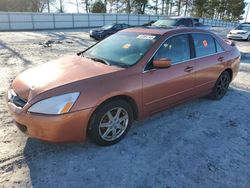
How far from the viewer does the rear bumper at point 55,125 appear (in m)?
2.76

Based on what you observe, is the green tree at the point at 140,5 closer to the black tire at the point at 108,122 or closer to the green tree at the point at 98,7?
the green tree at the point at 98,7

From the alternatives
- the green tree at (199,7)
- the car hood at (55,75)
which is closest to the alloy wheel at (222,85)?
the car hood at (55,75)

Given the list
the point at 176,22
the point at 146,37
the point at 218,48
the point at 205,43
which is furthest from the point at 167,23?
the point at 146,37

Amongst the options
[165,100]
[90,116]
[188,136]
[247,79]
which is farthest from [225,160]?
[247,79]

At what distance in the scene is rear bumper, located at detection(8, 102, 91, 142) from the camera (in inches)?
109

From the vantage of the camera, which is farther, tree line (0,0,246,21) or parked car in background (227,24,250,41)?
tree line (0,0,246,21)

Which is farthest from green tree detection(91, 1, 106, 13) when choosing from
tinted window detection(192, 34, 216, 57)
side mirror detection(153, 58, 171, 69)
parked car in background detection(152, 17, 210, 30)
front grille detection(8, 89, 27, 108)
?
front grille detection(8, 89, 27, 108)

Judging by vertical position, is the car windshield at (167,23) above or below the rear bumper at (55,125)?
above

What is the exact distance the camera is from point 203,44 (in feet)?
15.1

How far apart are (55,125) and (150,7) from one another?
53.3 meters

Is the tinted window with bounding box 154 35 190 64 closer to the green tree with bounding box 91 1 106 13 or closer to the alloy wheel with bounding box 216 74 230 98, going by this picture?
the alloy wheel with bounding box 216 74 230 98

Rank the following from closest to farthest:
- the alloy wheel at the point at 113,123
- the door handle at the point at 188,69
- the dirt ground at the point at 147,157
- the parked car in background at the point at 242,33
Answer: the dirt ground at the point at 147,157 → the alloy wheel at the point at 113,123 → the door handle at the point at 188,69 → the parked car in background at the point at 242,33

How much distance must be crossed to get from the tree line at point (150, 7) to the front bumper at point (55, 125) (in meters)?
40.2

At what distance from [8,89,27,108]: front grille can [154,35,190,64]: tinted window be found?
77.5 inches
